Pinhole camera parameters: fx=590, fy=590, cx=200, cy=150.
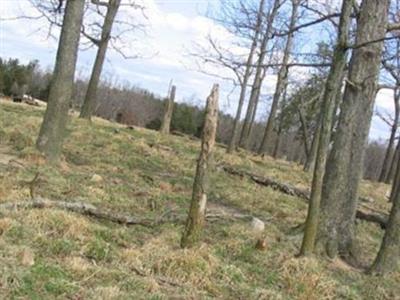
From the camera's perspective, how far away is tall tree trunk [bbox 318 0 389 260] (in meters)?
9.36

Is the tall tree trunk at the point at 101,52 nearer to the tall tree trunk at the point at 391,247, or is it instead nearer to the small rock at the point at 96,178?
the small rock at the point at 96,178

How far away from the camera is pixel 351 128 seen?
942 cm

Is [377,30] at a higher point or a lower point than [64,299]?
higher

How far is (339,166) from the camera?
9.40 meters

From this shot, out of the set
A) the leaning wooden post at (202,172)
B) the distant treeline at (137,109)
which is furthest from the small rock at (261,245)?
the distant treeline at (137,109)

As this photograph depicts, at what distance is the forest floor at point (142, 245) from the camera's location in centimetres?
573

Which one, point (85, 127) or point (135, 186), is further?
point (85, 127)

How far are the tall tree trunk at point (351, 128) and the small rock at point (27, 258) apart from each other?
4.99 m

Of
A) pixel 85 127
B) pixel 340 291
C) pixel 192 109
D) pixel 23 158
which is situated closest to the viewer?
pixel 340 291

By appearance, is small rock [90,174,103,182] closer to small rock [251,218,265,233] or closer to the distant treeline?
small rock [251,218,265,233]

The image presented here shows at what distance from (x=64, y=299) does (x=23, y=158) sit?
631cm

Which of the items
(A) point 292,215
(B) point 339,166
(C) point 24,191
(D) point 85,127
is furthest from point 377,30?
(D) point 85,127

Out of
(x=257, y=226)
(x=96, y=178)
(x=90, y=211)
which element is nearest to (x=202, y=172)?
(x=90, y=211)

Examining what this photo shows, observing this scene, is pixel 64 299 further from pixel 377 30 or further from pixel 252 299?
pixel 377 30
